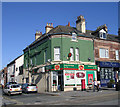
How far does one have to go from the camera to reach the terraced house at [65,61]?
22.7 meters

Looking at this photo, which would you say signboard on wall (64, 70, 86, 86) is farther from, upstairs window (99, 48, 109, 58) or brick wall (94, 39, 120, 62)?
upstairs window (99, 48, 109, 58)

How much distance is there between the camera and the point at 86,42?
2547cm

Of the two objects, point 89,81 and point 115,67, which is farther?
point 115,67

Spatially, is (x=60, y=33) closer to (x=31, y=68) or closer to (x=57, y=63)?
(x=57, y=63)

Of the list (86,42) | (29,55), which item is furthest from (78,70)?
(29,55)

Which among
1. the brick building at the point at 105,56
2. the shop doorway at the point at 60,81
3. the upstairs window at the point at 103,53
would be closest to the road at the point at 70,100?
the shop doorway at the point at 60,81

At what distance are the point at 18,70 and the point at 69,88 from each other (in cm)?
2067

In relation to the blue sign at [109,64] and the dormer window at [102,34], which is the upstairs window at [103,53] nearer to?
the blue sign at [109,64]

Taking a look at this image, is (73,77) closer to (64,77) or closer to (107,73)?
(64,77)

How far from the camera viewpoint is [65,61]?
23.0 meters

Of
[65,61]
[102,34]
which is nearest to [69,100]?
[65,61]

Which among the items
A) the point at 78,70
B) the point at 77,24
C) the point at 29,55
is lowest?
the point at 78,70

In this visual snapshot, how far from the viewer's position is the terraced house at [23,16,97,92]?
22703 millimetres

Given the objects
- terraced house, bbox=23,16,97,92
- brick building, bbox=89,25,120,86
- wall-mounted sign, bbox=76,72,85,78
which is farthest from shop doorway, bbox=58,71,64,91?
brick building, bbox=89,25,120,86
